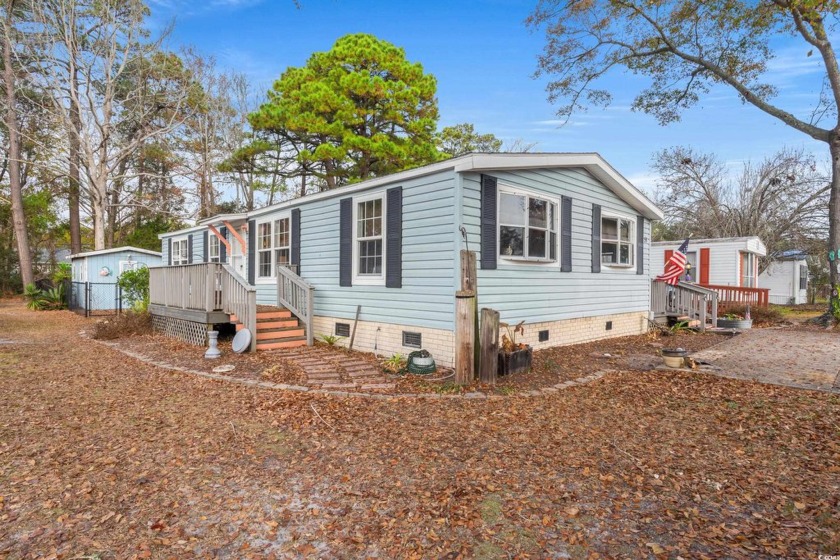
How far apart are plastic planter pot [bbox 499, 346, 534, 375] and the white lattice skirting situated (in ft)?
19.8

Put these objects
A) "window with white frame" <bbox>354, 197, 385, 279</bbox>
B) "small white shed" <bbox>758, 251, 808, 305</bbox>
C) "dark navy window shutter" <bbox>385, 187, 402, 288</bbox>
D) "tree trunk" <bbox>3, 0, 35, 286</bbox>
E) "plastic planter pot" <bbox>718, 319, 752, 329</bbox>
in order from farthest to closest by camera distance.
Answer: "small white shed" <bbox>758, 251, 808, 305</bbox>, "tree trunk" <bbox>3, 0, 35, 286</bbox>, "plastic planter pot" <bbox>718, 319, 752, 329</bbox>, "window with white frame" <bbox>354, 197, 385, 279</bbox>, "dark navy window shutter" <bbox>385, 187, 402, 288</bbox>

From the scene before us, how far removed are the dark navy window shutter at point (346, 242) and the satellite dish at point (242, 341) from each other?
1942 millimetres

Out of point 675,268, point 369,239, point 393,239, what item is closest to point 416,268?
point 393,239

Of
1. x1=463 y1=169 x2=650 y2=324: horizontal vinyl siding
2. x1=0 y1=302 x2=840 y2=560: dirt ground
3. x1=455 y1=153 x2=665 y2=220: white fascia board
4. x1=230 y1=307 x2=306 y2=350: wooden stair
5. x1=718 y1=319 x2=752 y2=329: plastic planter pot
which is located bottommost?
x1=0 y1=302 x2=840 y2=560: dirt ground

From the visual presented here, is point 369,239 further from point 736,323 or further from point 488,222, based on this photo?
point 736,323

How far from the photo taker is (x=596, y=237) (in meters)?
9.49

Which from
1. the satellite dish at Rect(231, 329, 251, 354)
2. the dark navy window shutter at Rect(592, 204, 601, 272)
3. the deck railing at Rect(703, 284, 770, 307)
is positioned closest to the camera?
the satellite dish at Rect(231, 329, 251, 354)

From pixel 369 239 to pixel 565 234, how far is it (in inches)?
149

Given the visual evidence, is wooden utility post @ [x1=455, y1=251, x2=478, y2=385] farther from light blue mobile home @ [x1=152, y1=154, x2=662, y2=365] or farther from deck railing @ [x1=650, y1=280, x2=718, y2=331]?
deck railing @ [x1=650, y1=280, x2=718, y2=331]

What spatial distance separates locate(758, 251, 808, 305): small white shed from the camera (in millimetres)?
24656

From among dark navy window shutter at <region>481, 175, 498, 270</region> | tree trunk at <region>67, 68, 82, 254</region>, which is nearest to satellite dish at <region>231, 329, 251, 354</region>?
dark navy window shutter at <region>481, 175, 498, 270</region>

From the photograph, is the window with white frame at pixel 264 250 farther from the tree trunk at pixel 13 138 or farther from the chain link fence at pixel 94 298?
the tree trunk at pixel 13 138

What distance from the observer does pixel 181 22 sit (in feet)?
65.4

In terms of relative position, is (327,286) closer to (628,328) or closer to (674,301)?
(628,328)
